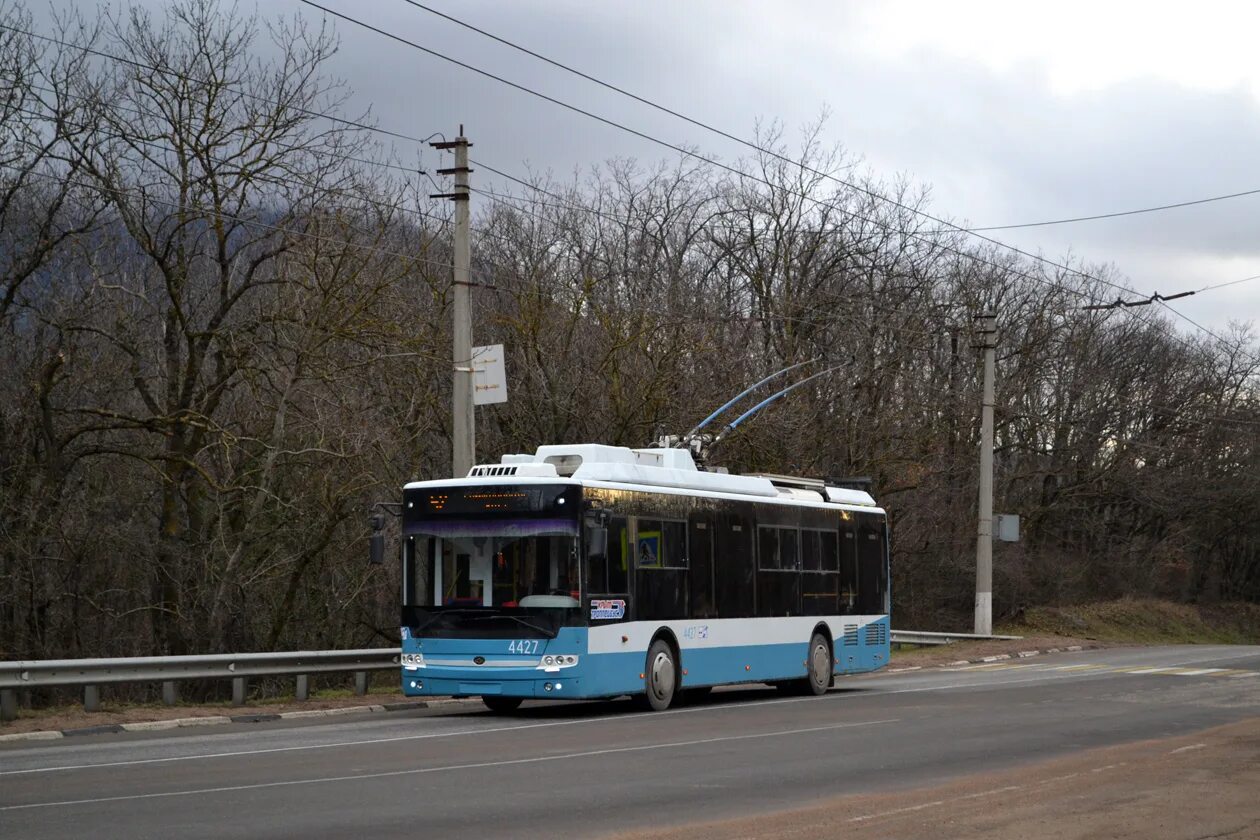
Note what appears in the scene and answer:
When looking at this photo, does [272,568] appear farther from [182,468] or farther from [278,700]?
[278,700]

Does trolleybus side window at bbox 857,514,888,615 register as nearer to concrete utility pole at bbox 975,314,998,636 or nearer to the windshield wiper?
the windshield wiper

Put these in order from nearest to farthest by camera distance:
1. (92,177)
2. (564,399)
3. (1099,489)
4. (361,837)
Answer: (361,837) < (92,177) < (564,399) < (1099,489)

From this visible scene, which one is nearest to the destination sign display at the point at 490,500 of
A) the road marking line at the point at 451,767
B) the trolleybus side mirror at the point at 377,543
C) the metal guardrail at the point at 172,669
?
the trolleybus side mirror at the point at 377,543

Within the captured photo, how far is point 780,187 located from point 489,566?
33988 mm

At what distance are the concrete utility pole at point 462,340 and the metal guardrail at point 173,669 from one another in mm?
2979

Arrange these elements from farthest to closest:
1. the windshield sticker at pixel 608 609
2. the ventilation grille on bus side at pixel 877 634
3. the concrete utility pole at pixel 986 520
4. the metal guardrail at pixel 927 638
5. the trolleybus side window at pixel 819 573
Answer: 1. the metal guardrail at pixel 927 638
2. the concrete utility pole at pixel 986 520
3. the ventilation grille on bus side at pixel 877 634
4. the trolleybus side window at pixel 819 573
5. the windshield sticker at pixel 608 609

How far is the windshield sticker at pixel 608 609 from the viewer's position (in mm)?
18578

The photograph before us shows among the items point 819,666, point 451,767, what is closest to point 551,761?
point 451,767

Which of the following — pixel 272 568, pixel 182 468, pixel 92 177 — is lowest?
pixel 272 568

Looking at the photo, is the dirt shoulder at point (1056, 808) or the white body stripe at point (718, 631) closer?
the dirt shoulder at point (1056, 808)

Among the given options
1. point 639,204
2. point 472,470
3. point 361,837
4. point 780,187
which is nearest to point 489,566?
point 472,470

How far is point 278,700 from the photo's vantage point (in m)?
21.3

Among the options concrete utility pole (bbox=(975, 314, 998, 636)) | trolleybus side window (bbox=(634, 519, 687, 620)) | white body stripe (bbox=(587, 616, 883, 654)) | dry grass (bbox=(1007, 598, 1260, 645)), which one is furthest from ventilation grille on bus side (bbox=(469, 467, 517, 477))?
dry grass (bbox=(1007, 598, 1260, 645))

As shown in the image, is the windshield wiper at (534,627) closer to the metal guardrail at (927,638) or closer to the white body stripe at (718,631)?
the white body stripe at (718,631)
